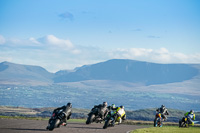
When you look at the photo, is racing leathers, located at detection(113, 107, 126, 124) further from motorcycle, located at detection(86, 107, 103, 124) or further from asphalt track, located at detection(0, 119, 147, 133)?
motorcycle, located at detection(86, 107, 103, 124)

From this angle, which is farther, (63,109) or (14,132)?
(63,109)

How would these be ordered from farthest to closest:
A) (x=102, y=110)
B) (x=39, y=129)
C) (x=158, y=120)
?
(x=158, y=120), (x=102, y=110), (x=39, y=129)

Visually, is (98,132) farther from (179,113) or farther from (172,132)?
(179,113)

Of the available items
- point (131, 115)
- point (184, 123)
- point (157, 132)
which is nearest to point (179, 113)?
point (131, 115)

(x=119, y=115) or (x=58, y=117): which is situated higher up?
(x=119, y=115)

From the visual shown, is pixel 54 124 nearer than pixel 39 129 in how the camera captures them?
Yes

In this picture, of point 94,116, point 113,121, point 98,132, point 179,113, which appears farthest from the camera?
point 179,113

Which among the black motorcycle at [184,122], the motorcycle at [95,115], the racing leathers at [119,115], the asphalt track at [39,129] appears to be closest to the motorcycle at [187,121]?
the black motorcycle at [184,122]

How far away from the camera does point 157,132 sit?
33.6 m

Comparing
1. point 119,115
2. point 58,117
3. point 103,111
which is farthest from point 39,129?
point 103,111

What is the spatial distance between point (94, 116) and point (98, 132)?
755 cm

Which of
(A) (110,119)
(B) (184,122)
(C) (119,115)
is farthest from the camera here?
(B) (184,122)

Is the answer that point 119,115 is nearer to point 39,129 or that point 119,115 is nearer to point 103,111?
point 103,111

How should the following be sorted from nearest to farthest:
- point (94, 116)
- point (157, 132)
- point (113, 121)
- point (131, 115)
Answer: point (157, 132), point (113, 121), point (94, 116), point (131, 115)
